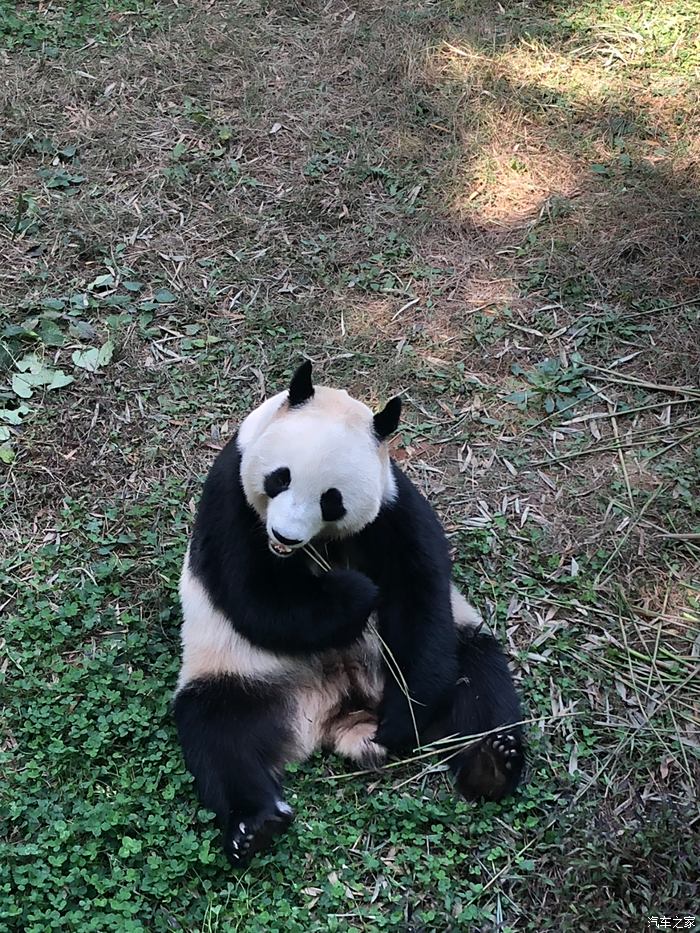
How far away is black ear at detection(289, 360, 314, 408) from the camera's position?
3.56 meters

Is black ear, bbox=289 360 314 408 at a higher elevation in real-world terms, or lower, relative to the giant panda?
higher

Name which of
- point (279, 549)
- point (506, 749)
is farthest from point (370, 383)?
point (506, 749)

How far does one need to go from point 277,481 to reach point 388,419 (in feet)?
1.60

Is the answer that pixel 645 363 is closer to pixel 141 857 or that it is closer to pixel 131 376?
pixel 131 376

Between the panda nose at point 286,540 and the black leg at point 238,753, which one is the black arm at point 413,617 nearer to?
→ the black leg at point 238,753

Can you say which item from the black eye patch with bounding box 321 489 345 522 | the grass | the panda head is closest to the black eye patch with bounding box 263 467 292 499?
the panda head

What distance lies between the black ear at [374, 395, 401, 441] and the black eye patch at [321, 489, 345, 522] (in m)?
0.33

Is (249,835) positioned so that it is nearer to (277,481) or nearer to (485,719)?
(485,719)

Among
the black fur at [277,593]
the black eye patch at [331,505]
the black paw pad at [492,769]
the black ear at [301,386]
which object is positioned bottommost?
the black paw pad at [492,769]

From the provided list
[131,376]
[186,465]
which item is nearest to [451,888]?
[186,465]

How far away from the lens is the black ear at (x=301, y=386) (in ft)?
11.7

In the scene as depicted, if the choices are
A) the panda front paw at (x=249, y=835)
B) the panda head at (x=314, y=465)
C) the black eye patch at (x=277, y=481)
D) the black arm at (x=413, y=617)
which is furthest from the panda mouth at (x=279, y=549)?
the panda front paw at (x=249, y=835)

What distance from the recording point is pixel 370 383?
211 inches

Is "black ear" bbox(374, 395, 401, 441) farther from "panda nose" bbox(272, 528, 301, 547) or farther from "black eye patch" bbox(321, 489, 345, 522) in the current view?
"panda nose" bbox(272, 528, 301, 547)
